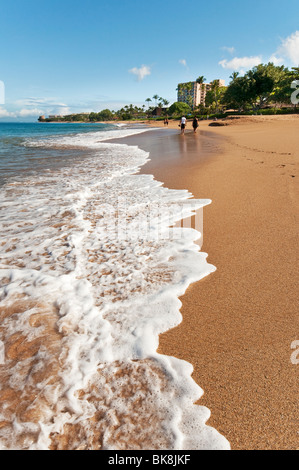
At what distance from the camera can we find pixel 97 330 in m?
2.21

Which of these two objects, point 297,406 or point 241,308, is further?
point 241,308

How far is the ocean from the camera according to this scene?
4.98 feet

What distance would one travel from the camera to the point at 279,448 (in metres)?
1.38

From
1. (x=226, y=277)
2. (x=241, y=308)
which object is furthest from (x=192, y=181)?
(x=241, y=308)

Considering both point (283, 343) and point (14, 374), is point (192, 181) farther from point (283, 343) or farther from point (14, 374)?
point (14, 374)

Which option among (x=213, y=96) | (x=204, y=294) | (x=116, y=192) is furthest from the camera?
(x=213, y=96)

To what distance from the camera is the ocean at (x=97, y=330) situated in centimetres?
A: 152

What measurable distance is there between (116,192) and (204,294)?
4385 millimetres

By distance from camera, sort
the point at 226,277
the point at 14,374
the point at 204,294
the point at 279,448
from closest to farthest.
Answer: the point at 279,448 < the point at 14,374 < the point at 204,294 < the point at 226,277

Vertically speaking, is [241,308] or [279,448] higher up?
[241,308]
